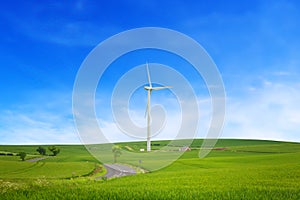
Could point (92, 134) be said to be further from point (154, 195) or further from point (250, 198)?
point (250, 198)

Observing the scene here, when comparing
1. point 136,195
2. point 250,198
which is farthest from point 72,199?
point 250,198

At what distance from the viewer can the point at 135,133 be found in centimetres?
2466

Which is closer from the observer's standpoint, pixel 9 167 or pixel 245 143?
pixel 9 167

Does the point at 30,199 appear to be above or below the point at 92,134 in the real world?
below

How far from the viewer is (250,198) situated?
1201cm

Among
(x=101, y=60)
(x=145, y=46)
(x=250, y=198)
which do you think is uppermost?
(x=145, y=46)

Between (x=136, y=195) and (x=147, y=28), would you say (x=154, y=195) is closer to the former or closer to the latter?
(x=136, y=195)

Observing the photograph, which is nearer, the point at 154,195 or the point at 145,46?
the point at 154,195

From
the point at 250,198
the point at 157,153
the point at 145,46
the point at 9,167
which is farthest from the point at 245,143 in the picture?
the point at 250,198

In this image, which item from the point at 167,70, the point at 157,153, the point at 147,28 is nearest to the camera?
the point at 147,28

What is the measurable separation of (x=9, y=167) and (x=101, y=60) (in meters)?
47.9

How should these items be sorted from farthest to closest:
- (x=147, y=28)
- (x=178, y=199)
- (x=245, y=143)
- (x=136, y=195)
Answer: (x=245, y=143) → (x=147, y=28) → (x=136, y=195) → (x=178, y=199)

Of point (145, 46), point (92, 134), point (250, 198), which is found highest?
point (145, 46)

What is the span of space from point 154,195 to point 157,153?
59.9 ft
